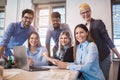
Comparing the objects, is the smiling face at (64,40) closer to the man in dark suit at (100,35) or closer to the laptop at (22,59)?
the man in dark suit at (100,35)

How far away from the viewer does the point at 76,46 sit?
194 cm

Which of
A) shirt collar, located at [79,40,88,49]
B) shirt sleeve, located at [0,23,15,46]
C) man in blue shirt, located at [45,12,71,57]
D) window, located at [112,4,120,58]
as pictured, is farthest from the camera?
window, located at [112,4,120,58]

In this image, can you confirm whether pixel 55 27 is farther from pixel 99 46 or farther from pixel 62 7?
pixel 62 7

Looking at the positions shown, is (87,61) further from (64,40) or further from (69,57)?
(64,40)

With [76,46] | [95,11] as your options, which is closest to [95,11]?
[95,11]

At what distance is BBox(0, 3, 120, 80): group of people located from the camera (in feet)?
5.28

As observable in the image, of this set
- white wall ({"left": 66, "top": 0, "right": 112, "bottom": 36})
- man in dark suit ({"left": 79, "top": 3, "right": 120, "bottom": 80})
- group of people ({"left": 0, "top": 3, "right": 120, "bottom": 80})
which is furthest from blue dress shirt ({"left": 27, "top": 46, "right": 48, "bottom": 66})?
white wall ({"left": 66, "top": 0, "right": 112, "bottom": 36})

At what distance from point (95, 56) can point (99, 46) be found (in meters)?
0.69

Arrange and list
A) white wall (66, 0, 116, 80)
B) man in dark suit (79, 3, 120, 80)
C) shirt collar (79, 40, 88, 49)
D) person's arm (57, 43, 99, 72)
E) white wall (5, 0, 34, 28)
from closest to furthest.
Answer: person's arm (57, 43, 99, 72) → shirt collar (79, 40, 88, 49) → man in dark suit (79, 3, 120, 80) → white wall (66, 0, 116, 80) → white wall (5, 0, 34, 28)

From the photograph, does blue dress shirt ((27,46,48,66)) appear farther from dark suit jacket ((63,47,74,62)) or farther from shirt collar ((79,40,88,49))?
shirt collar ((79,40,88,49))

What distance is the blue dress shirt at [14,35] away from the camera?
2396mm

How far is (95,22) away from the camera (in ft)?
7.32

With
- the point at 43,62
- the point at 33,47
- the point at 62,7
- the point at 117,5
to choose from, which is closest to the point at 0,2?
the point at 62,7

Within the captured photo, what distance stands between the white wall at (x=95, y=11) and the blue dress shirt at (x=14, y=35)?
3.67 ft
